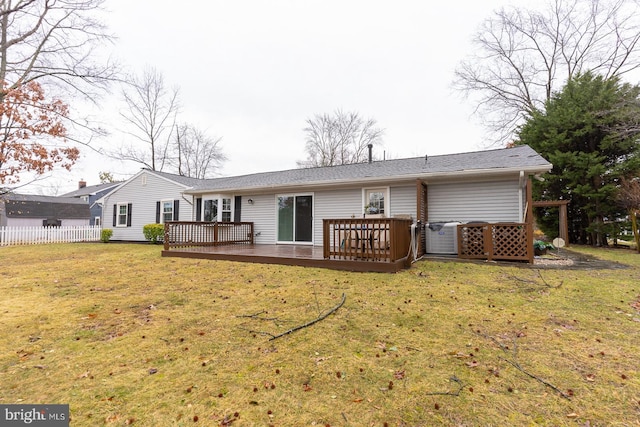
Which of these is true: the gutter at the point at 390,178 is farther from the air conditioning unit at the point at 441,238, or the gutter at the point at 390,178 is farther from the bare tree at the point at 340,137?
the bare tree at the point at 340,137

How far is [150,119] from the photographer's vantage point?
23.6 m

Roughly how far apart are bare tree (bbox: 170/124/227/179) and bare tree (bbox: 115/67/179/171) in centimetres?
111

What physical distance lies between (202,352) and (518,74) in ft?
75.1

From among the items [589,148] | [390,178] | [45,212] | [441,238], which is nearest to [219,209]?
[390,178]

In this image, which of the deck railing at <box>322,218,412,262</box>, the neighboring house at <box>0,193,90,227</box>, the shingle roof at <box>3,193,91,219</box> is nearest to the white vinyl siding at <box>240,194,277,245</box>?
the deck railing at <box>322,218,412,262</box>

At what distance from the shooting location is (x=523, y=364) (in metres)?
2.49

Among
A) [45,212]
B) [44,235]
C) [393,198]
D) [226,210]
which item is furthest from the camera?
[45,212]

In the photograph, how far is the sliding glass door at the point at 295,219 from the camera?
34.6 ft

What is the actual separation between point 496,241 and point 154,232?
13927 mm

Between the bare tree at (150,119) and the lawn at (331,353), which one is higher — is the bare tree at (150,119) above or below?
above

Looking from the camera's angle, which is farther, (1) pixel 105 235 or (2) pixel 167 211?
(1) pixel 105 235

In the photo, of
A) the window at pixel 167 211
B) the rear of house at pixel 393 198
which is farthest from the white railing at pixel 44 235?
the rear of house at pixel 393 198

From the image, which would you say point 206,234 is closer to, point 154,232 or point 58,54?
point 154,232

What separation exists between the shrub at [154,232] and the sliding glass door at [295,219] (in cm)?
656
